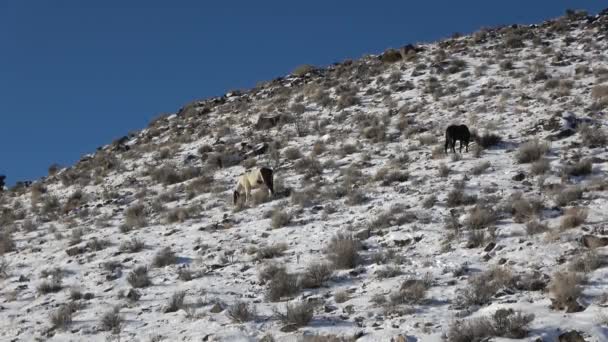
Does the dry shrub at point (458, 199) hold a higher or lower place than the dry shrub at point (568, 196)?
higher

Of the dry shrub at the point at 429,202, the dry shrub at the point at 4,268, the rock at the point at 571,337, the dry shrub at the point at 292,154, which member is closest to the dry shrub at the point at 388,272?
the rock at the point at 571,337

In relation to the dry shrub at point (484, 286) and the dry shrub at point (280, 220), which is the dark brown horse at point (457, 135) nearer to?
the dry shrub at point (280, 220)

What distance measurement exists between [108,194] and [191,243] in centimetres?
882

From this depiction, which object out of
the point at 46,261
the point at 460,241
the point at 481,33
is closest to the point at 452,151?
the point at 460,241

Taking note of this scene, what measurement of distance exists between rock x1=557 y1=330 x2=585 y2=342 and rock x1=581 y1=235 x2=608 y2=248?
9.61 ft

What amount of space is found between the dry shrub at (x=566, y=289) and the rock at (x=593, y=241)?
1369 millimetres

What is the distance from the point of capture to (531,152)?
1595 centimetres

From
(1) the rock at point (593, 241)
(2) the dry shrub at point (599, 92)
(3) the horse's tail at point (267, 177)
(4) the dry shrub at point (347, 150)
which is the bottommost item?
(1) the rock at point (593, 241)

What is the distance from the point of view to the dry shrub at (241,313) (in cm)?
934

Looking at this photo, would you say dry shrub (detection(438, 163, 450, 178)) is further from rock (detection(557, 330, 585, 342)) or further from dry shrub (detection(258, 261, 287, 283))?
rock (detection(557, 330, 585, 342))

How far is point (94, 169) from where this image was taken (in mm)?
28406

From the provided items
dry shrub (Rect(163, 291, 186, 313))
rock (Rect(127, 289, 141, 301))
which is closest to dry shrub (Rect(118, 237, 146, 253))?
rock (Rect(127, 289, 141, 301))

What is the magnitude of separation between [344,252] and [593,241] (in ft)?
12.8

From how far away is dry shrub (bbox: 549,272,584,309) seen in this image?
8.02 metres
